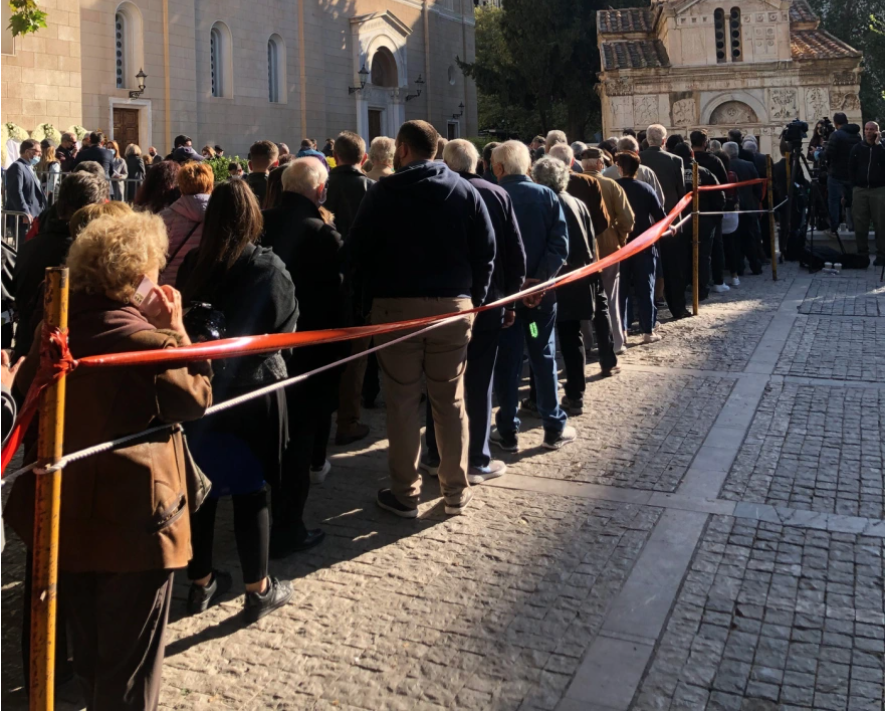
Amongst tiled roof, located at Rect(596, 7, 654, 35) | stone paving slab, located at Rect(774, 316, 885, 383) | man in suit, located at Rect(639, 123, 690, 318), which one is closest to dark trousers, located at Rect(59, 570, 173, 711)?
stone paving slab, located at Rect(774, 316, 885, 383)

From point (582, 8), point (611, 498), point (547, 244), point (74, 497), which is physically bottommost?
point (611, 498)

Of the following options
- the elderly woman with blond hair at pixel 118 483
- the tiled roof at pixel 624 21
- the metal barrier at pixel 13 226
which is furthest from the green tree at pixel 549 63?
the elderly woman with blond hair at pixel 118 483

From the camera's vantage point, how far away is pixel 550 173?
7.09 m

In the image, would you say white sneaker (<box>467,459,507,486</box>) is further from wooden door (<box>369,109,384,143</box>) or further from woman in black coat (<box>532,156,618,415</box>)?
wooden door (<box>369,109,384,143</box>)

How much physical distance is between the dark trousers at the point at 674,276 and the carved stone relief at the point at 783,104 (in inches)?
684

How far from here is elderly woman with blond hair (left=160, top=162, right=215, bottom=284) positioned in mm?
5324

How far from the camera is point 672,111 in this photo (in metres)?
26.6

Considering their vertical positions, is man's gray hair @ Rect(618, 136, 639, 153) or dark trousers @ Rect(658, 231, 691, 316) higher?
man's gray hair @ Rect(618, 136, 639, 153)

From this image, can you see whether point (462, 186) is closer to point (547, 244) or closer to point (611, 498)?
point (547, 244)

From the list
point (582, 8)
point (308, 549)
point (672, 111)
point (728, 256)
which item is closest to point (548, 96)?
point (582, 8)

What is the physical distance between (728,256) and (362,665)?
11778 millimetres

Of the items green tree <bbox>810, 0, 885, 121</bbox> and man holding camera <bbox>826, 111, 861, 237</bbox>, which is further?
green tree <bbox>810, 0, 885, 121</bbox>

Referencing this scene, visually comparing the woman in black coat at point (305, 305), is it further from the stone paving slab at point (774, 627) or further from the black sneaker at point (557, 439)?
the stone paving slab at point (774, 627)

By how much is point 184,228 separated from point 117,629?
277 cm
